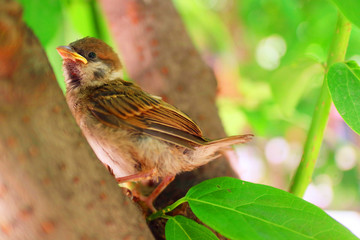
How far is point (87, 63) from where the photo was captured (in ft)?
4.50

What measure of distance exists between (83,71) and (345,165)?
2421 millimetres

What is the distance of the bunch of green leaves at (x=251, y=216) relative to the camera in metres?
0.75

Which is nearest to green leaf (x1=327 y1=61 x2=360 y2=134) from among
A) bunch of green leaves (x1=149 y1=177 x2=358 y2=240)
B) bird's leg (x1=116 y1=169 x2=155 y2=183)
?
bunch of green leaves (x1=149 y1=177 x2=358 y2=240)

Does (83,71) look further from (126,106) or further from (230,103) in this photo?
(230,103)

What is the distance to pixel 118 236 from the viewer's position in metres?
0.69

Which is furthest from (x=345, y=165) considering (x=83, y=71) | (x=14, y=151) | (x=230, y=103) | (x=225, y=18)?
(x=14, y=151)

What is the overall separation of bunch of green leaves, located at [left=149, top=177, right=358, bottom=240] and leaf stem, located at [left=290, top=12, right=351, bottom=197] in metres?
0.32

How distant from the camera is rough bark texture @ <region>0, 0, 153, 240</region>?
21.7 inches

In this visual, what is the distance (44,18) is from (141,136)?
2.18 feet

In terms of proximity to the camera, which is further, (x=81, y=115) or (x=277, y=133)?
(x=277, y=133)

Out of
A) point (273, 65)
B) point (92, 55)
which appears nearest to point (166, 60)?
point (92, 55)

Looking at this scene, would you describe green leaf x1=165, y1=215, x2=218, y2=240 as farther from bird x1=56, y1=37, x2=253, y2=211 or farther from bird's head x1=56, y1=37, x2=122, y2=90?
bird's head x1=56, y1=37, x2=122, y2=90

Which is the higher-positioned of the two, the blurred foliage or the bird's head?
the blurred foliage

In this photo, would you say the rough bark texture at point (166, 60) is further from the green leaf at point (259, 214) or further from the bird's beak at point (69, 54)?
the green leaf at point (259, 214)
